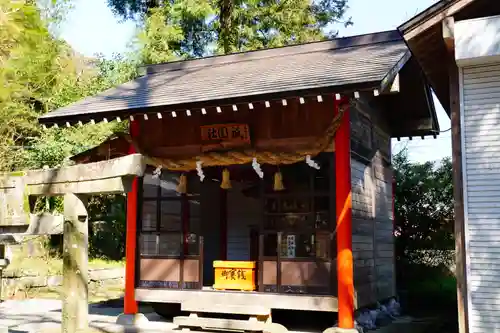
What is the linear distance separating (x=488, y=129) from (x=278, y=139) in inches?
145

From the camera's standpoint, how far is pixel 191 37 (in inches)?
885

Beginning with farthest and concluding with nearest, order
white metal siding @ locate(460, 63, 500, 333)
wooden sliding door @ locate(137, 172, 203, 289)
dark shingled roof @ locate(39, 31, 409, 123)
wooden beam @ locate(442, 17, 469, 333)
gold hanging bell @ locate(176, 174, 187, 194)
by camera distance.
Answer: gold hanging bell @ locate(176, 174, 187, 194)
wooden sliding door @ locate(137, 172, 203, 289)
dark shingled roof @ locate(39, 31, 409, 123)
wooden beam @ locate(442, 17, 469, 333)
white metal siding @ locate(460, 63, 500, 333)

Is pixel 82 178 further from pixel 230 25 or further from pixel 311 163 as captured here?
pixel 230 25

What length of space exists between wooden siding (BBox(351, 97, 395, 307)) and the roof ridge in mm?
1444

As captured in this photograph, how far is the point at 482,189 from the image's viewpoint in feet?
20.6

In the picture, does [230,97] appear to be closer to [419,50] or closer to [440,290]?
[419,50]

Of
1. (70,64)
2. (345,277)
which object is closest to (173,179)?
(345,277)

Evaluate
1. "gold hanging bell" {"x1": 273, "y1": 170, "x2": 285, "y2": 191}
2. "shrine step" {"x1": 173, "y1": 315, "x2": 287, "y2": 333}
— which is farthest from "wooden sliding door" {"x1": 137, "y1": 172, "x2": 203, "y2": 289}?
"gold hanging bell" {"x1": 273, "y1": 170, "x2": 285, "y2": 191}

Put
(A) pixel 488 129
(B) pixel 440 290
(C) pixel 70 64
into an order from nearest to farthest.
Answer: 1. (A) pixel 488 129
2. (B) pixel 440 290
3. (C) pixel 70 64

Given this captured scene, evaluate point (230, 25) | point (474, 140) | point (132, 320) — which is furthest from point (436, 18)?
point (230, 25)

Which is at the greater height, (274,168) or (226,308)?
(274,168)

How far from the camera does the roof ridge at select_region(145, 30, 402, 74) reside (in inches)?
425

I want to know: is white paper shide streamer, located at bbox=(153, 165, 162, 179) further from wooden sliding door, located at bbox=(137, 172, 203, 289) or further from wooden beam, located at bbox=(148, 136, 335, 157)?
wooden beam, located at bbox=(148, 136, 335, 157)

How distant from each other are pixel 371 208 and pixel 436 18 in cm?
470
